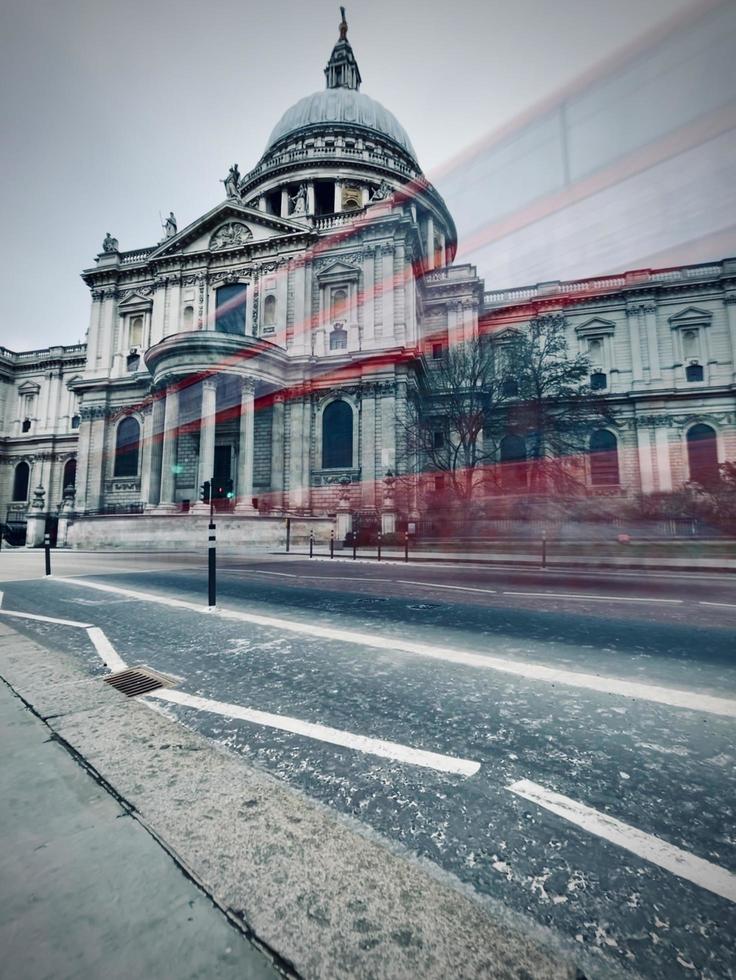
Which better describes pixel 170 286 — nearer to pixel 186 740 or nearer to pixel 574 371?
pixel 574 371

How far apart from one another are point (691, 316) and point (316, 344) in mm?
29789

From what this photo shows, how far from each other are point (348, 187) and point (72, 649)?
45.6 m

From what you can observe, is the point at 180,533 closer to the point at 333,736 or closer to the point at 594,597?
the point at 594,597

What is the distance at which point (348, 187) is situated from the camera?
3956 cm

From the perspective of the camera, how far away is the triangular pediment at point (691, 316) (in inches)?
1378

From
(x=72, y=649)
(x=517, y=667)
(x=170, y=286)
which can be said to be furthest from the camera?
(x=170, y=286)

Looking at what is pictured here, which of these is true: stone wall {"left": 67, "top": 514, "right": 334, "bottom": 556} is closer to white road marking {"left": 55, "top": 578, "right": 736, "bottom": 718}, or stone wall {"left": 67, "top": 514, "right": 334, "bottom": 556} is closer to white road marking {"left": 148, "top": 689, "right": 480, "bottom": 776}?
white road marking {"left": 55, "top": 578, "right": 736, "bottom": 718}

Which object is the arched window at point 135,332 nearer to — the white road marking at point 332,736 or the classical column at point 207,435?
the classical column at point 207,435

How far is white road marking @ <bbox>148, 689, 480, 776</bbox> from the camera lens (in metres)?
1.81

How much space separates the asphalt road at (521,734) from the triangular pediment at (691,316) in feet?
130

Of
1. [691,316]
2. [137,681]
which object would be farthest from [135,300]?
[691,316]

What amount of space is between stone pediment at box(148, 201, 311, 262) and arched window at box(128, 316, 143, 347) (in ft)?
15.0

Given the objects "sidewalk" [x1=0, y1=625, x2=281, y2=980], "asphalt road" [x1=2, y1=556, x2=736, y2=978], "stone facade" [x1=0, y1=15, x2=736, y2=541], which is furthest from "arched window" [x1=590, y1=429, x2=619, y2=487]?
"sidewalk" [x1=0, y1=625, x2=281, y2=980]

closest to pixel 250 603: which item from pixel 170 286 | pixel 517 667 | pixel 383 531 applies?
pixel 517 667
